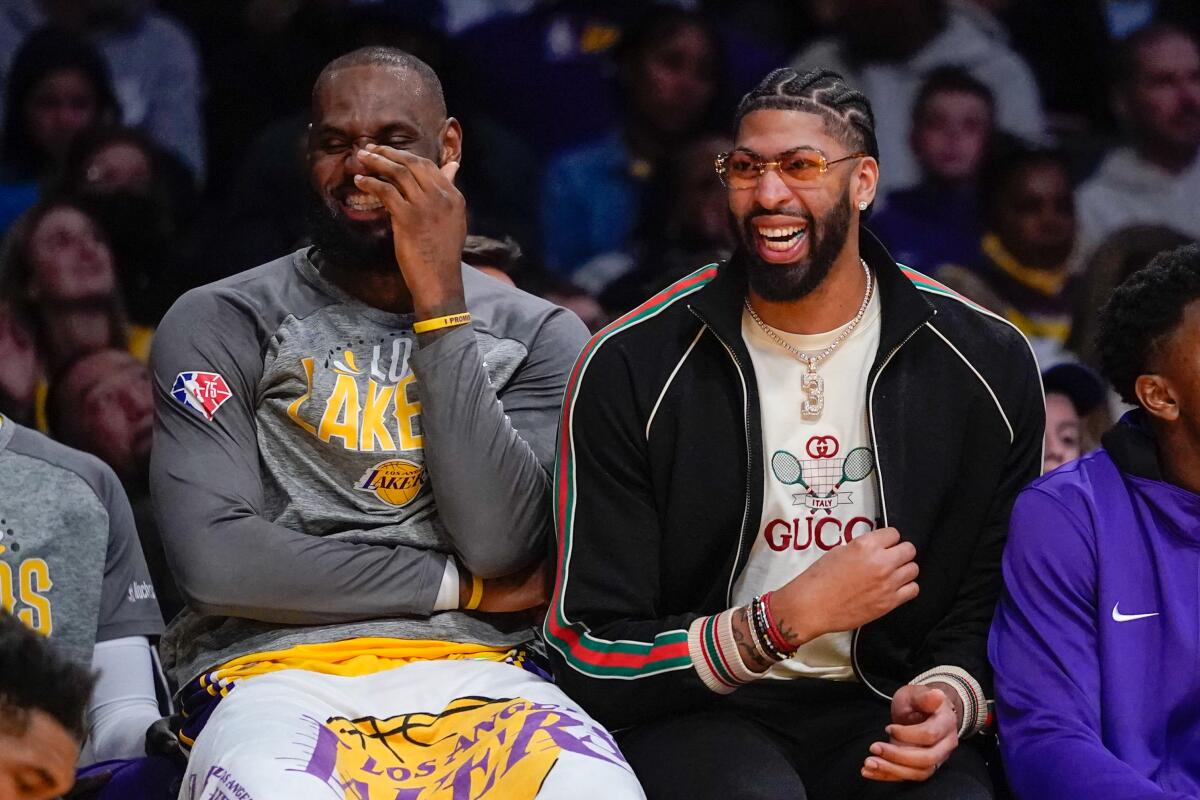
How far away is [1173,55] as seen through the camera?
19.1 feet

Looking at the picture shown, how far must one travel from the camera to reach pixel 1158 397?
111 inches

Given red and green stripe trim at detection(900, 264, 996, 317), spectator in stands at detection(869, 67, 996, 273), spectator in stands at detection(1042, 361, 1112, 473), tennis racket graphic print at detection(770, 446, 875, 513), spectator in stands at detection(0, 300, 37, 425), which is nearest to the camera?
tennis racket graphic print at detection(770, 446, 875, 513)

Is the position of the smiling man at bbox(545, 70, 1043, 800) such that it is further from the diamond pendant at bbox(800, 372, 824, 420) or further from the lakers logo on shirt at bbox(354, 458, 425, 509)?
the lakers logo on shirt at bbox(354, 458, 425, 509)

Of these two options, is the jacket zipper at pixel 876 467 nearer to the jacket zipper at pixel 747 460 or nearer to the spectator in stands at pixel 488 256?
the jacket zipper at pixel 747 460

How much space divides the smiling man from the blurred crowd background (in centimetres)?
200

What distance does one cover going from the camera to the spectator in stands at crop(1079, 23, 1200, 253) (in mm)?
5734

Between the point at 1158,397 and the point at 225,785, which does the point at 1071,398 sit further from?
the point at 225,785


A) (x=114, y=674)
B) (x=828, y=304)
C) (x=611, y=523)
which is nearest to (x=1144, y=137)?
(x=828, y=304)

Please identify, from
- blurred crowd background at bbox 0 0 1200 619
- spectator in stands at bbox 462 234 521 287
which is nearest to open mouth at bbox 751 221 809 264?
spectator in stands at bbox 462 234 521 287

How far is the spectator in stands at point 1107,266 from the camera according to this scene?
532 cm

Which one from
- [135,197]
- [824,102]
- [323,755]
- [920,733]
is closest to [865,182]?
[824,102]

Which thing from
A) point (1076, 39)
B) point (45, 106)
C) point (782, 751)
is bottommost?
point (782, 751)

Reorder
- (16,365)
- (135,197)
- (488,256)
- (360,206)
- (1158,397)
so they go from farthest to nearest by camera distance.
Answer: (135,197) → (16,365) → (488,256) → (360,206) → (1158,397)

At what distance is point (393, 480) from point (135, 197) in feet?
8.87
